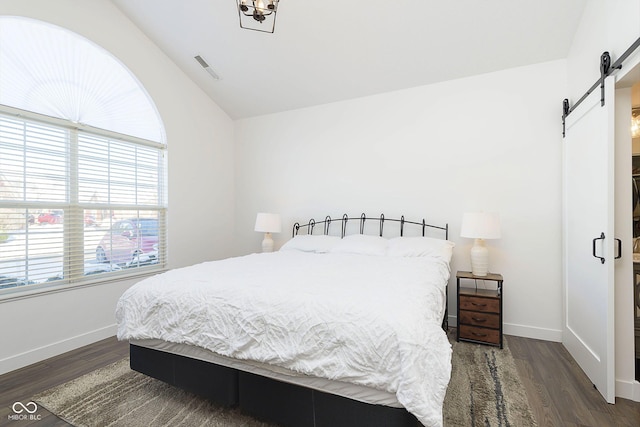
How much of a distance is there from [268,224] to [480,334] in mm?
2735

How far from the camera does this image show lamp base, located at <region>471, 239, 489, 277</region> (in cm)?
291

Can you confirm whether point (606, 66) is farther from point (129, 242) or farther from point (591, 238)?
point (129, 242)

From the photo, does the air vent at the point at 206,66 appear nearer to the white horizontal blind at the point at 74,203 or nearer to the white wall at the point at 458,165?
the white wall at the point at 458,165

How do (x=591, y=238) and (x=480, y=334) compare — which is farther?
(x=480, y=334)

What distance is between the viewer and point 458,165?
10.9 feet

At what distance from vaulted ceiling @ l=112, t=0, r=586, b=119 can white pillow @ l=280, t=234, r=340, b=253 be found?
1.88 meters

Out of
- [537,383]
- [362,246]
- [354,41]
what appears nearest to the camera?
[537,383]

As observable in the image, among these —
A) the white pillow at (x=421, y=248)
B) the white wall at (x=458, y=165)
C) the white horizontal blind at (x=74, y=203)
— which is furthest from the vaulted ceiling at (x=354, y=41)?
the white pillow at (x=421, y=248)

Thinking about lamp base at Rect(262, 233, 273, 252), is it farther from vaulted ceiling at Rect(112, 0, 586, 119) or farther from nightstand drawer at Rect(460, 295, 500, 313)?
nightstand drawer at Rect(460, 295, 500, 313)

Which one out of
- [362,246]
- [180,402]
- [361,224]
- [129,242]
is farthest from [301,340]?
[129,242]

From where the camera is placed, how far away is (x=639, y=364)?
7.25 feet

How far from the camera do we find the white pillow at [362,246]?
10.4ft

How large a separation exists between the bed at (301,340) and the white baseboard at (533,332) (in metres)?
1.41

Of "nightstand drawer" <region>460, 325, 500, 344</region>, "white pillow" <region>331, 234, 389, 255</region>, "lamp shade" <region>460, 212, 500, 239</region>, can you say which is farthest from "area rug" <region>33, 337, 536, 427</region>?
"white pillow" <region>331, 234, 389, 255</region>
